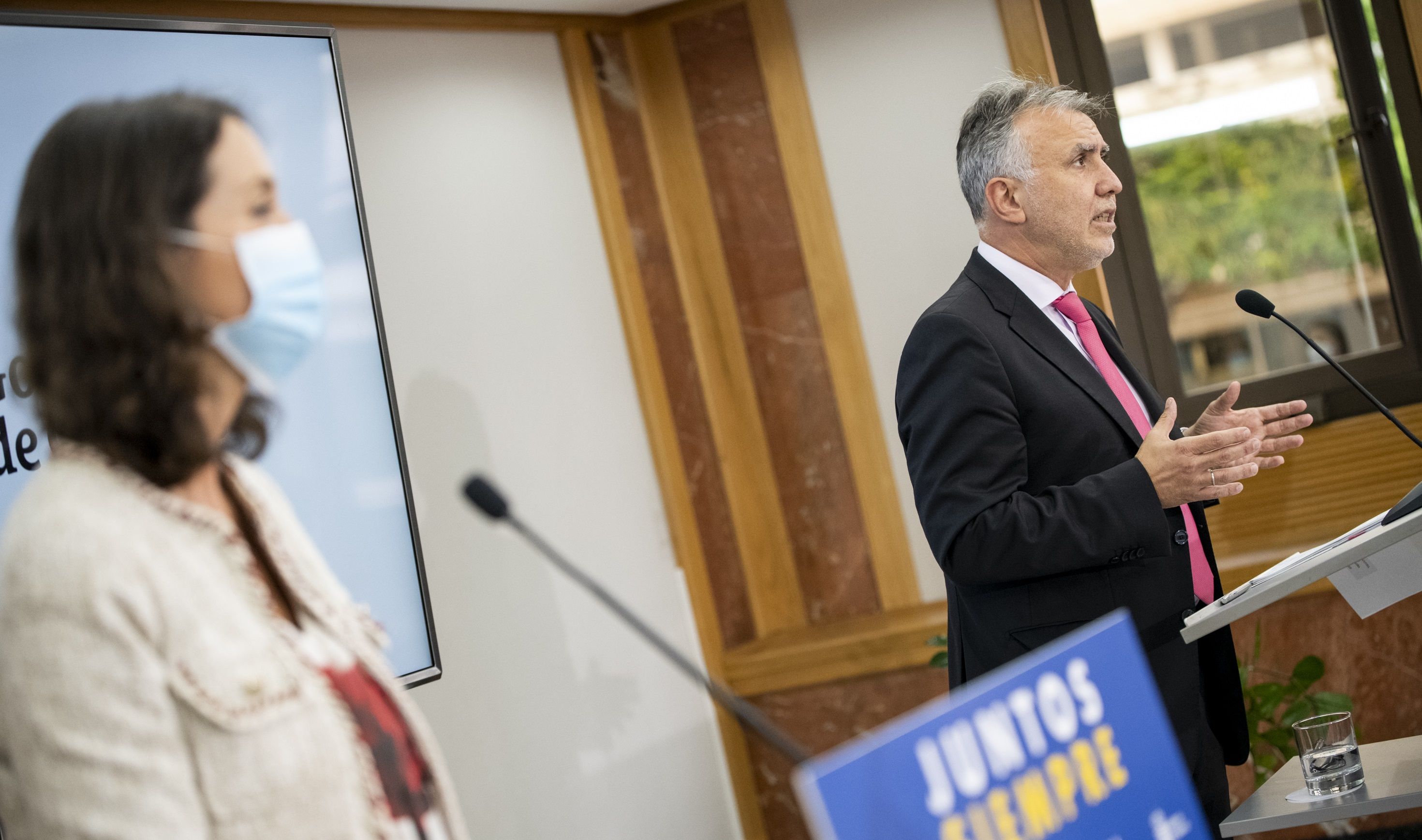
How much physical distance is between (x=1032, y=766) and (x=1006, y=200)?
4.41 feet

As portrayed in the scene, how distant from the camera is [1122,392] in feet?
6.81

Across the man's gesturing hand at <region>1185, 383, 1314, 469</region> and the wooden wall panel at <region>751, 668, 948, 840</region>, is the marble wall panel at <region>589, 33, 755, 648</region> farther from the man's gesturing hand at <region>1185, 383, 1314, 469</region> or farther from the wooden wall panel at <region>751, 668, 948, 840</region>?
the man's gesturing hand at <region>1185, 383, 1314, 469</region>

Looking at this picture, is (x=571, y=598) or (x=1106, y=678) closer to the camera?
(x=1106, y=678)

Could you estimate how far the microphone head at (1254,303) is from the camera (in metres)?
2.16

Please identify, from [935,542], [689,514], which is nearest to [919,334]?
[935,542]

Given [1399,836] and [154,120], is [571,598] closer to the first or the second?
[1399,836]

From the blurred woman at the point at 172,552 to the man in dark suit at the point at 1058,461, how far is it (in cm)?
101

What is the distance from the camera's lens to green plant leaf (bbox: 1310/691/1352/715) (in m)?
2.76

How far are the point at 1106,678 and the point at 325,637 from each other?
68cm

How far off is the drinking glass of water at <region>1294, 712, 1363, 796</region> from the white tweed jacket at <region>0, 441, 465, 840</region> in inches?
56.0

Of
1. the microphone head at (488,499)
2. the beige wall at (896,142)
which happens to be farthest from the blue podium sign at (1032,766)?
the beige wall at (896,142)

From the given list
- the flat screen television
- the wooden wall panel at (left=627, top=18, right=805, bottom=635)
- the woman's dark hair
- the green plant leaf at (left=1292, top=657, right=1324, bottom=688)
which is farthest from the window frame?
the woman's dark hair

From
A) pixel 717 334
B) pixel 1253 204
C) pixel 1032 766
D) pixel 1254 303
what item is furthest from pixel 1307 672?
pixel 1253 204

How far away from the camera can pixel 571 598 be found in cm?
319
